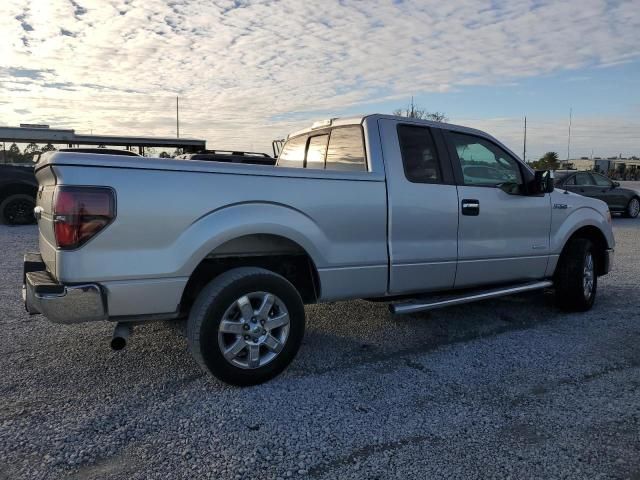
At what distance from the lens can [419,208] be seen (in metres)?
4.22

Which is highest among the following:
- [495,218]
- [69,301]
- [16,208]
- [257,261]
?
A: [495,218]

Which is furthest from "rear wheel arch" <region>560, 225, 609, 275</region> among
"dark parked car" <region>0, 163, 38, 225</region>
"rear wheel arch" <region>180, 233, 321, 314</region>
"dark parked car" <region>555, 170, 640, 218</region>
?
"dark parked car" <region>0, 163, 38, 225</region>

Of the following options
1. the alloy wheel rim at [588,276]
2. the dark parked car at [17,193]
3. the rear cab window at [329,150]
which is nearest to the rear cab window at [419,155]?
the rear cab window at [329,150]

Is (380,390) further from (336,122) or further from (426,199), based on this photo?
(336,122)

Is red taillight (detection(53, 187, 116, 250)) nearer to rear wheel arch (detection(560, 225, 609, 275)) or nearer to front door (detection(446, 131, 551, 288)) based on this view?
front door (detection(446, 131, 551, 288))

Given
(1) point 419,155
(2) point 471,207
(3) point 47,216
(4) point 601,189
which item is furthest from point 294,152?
(4) point 601,189

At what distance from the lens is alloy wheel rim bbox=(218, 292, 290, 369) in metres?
3.42

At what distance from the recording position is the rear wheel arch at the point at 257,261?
3666mm

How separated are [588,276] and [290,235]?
3.70m

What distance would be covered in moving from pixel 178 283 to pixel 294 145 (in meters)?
2.55

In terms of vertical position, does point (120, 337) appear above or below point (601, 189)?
below

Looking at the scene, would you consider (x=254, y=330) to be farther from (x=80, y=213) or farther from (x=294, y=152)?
(x=294, y=152)

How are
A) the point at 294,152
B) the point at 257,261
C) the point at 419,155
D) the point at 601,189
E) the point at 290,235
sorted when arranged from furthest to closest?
the point at 601,189 → the point at 294,152 → the point at 419,155 → the point at 257,261 → the point at 290,235

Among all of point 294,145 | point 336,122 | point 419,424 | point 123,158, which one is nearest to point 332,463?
point 419,424
